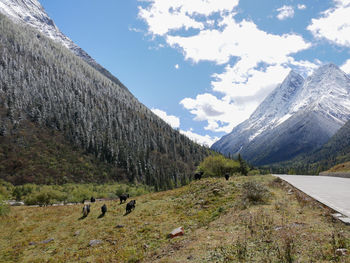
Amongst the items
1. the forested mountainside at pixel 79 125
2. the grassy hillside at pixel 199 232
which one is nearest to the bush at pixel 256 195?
the grassy hillside at pixel 199 232

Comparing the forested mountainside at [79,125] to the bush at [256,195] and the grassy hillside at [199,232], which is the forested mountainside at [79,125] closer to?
the grassy hillside at [199,232]

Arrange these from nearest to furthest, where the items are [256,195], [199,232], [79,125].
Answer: [199,232]
[256,195]
[79,125]

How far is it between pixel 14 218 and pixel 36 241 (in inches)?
527

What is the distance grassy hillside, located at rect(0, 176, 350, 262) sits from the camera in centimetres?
987

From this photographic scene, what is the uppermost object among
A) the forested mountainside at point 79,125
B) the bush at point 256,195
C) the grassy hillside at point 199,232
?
the forested mountainside at point 79,125

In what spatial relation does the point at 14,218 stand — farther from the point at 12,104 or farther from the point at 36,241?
the point at 12,104

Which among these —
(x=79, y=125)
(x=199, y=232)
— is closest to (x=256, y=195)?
(x=199, y=232)

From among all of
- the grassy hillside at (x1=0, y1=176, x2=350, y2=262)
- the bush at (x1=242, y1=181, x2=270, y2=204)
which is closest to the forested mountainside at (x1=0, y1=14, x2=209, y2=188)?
the grassy hillside at (x1=0, y1=176, x2=350, y2=262)

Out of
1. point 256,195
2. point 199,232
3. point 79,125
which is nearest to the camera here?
point 199,232

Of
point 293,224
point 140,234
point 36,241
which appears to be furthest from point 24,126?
point 293,224

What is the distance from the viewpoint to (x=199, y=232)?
14.6 metres

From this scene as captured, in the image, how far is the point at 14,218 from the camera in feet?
100

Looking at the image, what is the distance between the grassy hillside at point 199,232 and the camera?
388 inches

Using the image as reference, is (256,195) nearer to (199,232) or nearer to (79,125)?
(199,232)
